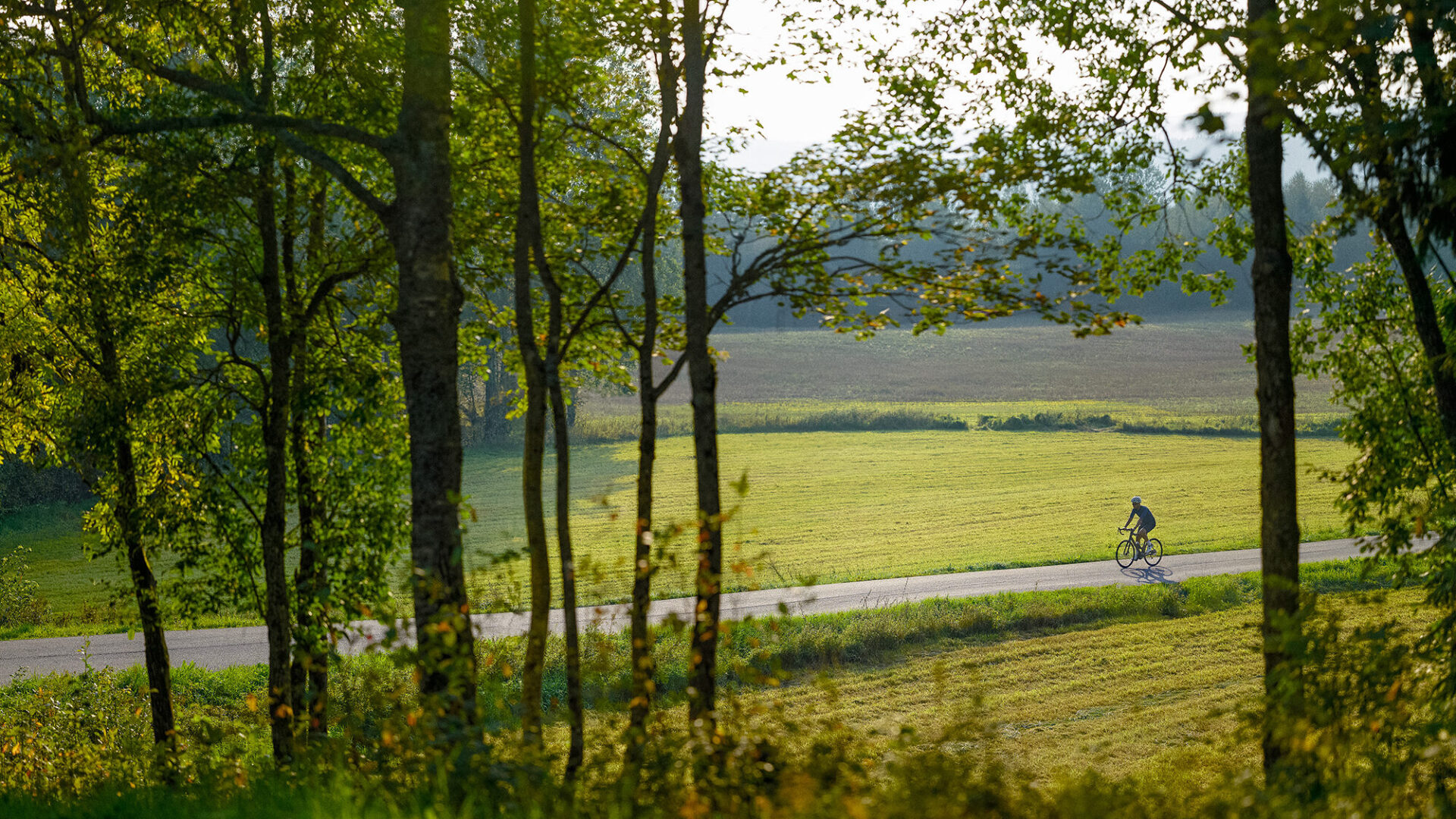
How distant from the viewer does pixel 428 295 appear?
6.68 metres

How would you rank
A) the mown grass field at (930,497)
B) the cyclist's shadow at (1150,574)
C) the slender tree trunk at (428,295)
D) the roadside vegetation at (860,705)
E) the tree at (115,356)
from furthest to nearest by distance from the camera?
the mown grass field at (930,497), the cyclist's shadow at (1150,574), the tree at (115,356), the slender tree trunk at (428,295), the roadside vegetation at (860,705)

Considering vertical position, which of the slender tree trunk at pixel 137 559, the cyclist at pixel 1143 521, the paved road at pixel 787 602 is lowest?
the paved road at pixel 787 602

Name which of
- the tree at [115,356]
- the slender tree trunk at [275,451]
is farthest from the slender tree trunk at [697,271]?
the tree at [115,356]

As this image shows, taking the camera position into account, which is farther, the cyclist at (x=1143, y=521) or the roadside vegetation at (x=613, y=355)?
the cyclist at (x=1143, y=521)

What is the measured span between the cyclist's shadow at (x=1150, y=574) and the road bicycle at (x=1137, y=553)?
0.38 m

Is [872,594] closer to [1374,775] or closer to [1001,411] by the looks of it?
[1374,775]

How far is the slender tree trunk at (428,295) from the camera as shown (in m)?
6.54

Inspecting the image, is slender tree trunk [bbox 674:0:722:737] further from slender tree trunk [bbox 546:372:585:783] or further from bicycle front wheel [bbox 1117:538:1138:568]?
bicycle front wheel [bbox 1117:538:1138:568]

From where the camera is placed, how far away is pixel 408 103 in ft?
22.6

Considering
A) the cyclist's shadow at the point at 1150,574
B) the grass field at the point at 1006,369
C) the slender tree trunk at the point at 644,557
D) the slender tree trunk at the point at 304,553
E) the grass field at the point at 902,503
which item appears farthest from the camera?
the grass field at the point at 1006,369

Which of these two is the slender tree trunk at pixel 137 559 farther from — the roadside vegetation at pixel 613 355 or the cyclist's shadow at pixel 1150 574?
the cyclist's shadow at pixel 1150 574

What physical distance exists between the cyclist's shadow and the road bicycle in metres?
0.38

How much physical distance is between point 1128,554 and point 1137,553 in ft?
1.09

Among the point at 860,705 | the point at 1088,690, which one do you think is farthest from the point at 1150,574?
the point at 860,705
